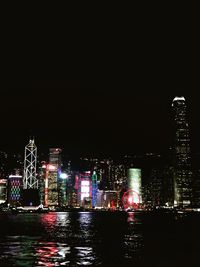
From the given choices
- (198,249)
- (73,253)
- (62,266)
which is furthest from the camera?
(198,249)

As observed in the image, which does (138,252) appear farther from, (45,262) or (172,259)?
(45,262)

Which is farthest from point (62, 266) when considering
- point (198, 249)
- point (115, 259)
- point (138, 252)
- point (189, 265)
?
point (198, 249)

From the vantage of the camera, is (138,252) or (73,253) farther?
(138,252)

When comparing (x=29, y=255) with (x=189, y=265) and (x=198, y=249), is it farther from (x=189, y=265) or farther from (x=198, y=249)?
(x=198, y=249)

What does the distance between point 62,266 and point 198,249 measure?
21.2 meters

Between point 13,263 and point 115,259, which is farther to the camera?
point 115,259

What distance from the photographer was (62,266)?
3136cm

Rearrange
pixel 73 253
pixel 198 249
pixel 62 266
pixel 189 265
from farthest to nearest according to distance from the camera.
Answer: pixel 198 249, pixel 73 253, pixel 189 265, pixel 62 266

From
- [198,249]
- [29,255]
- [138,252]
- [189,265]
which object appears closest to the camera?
[189,265]

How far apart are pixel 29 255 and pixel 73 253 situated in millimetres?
4509

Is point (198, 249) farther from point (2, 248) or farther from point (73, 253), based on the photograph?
point (2, 248)

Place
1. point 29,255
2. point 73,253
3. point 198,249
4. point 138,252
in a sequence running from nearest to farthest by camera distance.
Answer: point 29,255 < point 73,253 < point 138,252 < point 198,249

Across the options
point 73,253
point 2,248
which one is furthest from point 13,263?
point 2,248

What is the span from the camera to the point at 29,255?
37250mm
